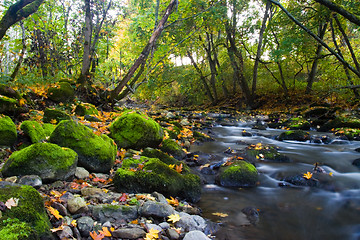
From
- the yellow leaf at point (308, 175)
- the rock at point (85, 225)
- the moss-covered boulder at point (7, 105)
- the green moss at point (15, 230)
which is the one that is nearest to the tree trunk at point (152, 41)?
the moss-covered boulder at point (7, 105)

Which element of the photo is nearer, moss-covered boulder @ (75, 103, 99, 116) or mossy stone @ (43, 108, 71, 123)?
mossy stone @ (43, 108, 71, 123)

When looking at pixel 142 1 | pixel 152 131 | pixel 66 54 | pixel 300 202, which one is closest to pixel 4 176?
pixel 152 131

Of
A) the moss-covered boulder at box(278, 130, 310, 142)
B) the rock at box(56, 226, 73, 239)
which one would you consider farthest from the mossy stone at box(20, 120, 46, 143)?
the moss-covered boulder at box(278, 130, 310, 142)

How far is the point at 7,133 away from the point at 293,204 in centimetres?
523

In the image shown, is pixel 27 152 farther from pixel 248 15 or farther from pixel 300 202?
pixel 248 15

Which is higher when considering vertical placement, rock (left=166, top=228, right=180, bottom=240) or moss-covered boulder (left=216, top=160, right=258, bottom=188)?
rock (left=166, top=228, right=180, bottom=240)

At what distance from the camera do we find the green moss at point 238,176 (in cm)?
471

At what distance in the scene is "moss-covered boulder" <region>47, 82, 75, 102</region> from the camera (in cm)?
860

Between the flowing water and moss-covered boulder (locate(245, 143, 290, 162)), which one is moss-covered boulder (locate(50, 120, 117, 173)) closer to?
the flowing water

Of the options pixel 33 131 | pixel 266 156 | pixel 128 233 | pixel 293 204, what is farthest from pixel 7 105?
pixel 266 156

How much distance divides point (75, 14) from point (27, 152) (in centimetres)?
1150

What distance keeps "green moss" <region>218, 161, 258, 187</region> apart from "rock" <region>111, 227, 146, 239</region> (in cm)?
270

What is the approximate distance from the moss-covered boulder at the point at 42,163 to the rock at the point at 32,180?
0.11 meters

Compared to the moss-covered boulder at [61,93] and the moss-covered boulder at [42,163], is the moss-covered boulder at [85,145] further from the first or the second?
the moss-covered boulder at [61,93]
